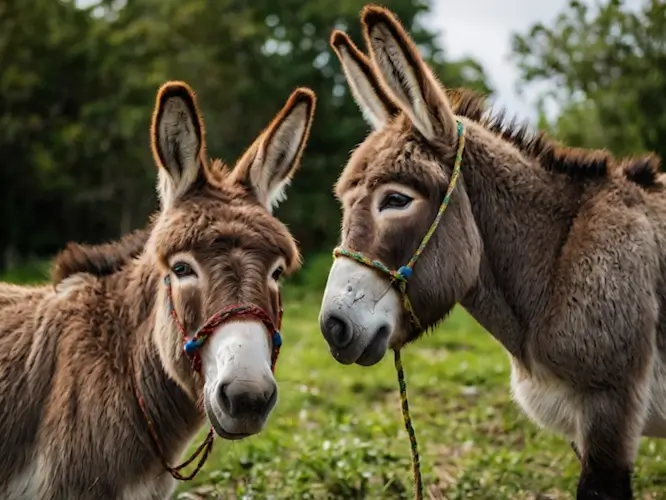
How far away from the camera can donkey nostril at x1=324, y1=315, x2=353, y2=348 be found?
2939mm

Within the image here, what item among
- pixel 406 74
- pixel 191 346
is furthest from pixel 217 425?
pixel 406 74

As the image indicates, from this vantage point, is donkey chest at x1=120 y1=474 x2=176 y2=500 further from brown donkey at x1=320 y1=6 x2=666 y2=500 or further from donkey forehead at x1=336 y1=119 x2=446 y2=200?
donkey forehead at x1=336 y1=119 x2=446 y2=200

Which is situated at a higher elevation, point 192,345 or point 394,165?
point 394,165

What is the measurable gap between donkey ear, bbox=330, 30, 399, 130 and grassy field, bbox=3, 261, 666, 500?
7.44ft

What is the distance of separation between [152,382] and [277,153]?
1168 millimetres

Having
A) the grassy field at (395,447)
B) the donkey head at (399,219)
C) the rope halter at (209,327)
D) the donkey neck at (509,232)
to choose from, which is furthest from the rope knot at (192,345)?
the grassy field at (395,447)

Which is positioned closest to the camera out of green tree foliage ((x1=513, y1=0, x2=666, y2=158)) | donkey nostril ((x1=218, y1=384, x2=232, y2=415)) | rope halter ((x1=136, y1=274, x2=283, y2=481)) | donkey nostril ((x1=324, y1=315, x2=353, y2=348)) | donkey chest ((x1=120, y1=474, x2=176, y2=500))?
donkey nostril ((x1=218, y1=384, x2=232, y2=415))

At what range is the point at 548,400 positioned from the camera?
127 inches

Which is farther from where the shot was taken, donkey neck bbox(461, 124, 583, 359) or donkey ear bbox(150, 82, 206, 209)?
donkey neck bbox(461, 124, 583, 359)

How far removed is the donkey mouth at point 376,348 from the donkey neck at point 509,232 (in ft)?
1.75

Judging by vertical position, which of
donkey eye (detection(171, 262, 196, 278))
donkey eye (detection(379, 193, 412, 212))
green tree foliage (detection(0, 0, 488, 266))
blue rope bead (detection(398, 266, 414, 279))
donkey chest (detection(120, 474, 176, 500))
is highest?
donkey eye (detection(379, 193, 412, 212))

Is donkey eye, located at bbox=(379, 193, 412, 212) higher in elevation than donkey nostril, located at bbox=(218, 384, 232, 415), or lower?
higher

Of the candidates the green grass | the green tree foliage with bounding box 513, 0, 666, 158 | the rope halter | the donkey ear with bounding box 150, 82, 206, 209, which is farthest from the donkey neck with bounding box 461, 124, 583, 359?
the green tree foliage with bounding box 513, 0, 666, 158

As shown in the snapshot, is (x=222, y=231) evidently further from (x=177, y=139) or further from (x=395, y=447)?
(x=395, y=447)
